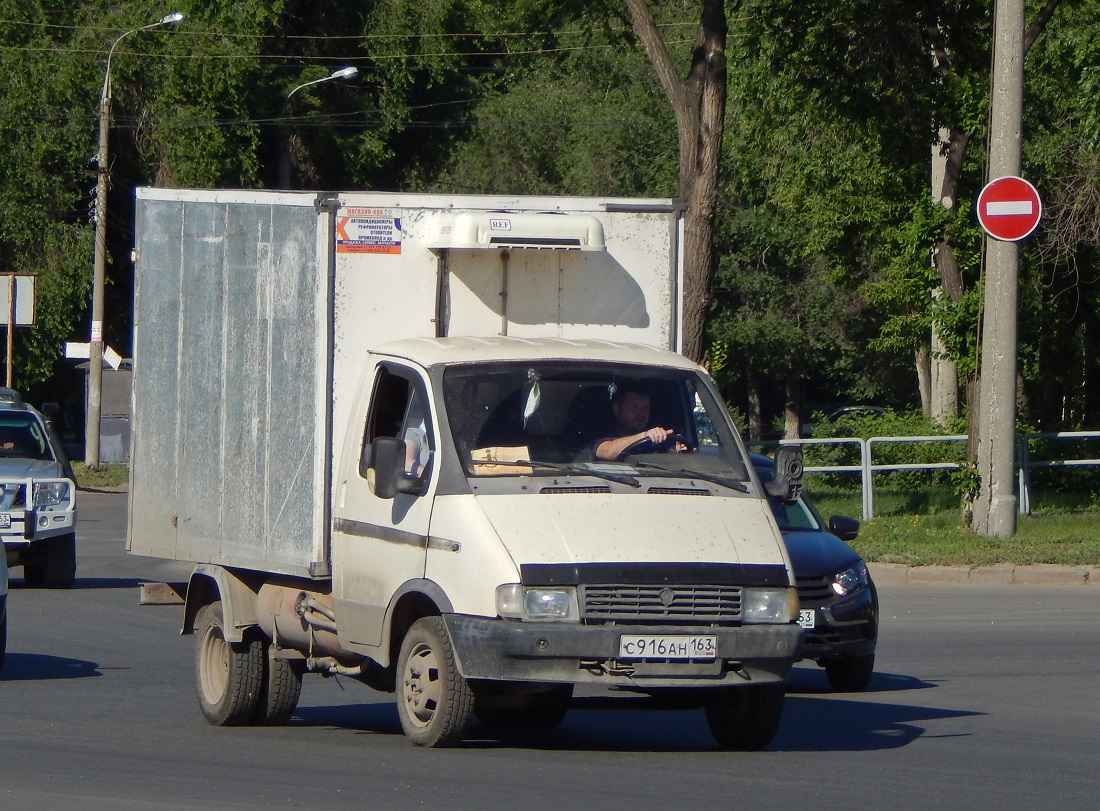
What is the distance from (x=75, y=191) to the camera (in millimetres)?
43812

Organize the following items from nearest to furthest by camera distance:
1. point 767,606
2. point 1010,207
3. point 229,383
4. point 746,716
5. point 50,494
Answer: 1. point 767,606
2. point 746,716
3. point 229,383
4. point 50,494
5. point 1010,207

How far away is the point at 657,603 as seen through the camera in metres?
7.70

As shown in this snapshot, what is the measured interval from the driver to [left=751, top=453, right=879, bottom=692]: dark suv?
9.16ft

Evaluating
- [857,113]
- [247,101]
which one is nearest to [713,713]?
[857,113]

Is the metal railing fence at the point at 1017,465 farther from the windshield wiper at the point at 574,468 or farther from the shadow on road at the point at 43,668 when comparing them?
the windshield wiper at the point at 574,468

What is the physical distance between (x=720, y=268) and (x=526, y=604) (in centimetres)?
4263

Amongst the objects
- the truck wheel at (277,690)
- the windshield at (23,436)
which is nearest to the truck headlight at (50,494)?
the windshield at (23,436)

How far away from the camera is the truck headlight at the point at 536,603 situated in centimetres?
762

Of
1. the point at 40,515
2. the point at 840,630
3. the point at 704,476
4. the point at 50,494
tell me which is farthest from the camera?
the point at 50,494

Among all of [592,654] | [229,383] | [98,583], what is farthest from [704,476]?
[98,583]

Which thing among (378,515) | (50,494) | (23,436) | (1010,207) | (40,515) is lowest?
(40,515)

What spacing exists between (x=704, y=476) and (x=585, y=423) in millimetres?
636

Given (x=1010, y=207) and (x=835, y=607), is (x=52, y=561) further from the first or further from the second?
(x=1010, y=207)

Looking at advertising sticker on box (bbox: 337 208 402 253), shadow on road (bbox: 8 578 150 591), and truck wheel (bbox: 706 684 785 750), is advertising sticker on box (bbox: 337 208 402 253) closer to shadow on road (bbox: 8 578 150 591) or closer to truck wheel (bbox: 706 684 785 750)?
truck wheel (bbox: 706 684 785 750)
